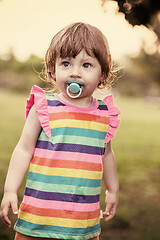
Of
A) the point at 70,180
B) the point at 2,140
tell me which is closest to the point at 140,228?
the point at 70,180

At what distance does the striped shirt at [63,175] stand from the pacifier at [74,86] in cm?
8

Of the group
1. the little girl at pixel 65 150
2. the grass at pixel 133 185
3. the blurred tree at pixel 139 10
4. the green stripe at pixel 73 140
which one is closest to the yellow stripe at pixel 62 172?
the little girl at pixel 65 150

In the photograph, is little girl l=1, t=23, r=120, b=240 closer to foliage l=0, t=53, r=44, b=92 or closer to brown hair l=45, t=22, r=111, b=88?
brown hair l=45, t=22, r=111, b=88

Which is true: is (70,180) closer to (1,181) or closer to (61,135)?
(61,135)

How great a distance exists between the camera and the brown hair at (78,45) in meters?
2.00

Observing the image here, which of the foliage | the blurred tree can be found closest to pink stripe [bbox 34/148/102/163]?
the blurred tree

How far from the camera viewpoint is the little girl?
1946 millimetres

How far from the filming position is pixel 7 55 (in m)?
36.0

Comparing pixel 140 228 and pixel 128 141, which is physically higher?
pixel 128 141

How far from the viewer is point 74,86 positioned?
1966mm

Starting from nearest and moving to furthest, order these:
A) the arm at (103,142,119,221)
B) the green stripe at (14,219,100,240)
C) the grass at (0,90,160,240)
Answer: the green stripe at (14,219,100,240) → the arm at (103,142,119,221) → the grass at (0,90,160,240)

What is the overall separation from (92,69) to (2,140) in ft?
29.6

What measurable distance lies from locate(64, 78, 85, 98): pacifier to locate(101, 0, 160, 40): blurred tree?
2.29 ft

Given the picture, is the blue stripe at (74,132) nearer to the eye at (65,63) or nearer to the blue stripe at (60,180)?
the blue stripe at (60,180)
